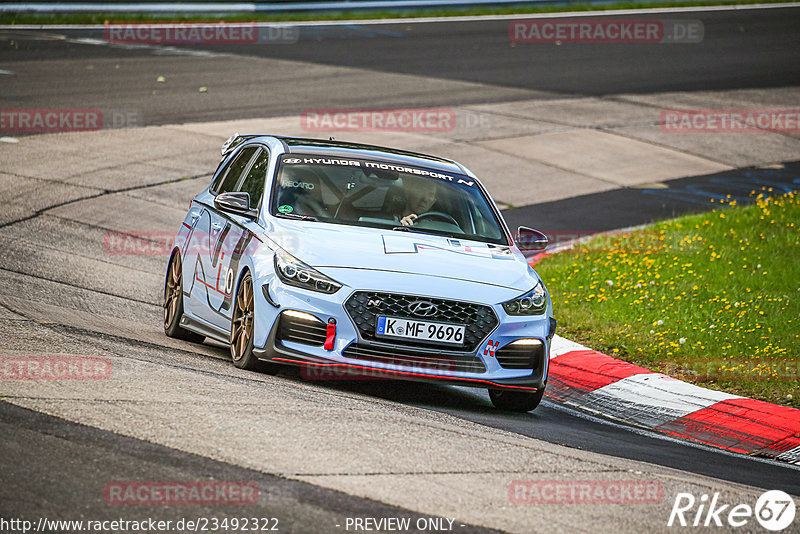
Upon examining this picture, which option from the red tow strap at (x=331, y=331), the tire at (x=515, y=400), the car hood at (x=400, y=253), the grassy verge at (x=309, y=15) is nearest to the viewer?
the red tow strap at (x=331, y=331)

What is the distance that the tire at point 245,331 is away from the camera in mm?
8188

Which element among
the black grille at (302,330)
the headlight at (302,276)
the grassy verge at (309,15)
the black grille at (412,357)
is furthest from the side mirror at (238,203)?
the grassy verge at (309,15)

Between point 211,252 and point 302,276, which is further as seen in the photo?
point 211,252

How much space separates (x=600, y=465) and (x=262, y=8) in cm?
2701

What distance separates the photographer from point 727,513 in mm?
5766

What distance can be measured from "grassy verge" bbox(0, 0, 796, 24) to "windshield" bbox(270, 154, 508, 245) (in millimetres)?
22425

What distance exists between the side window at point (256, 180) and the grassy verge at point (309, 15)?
21.7 meters

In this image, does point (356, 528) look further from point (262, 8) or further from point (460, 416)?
point (262, 8)

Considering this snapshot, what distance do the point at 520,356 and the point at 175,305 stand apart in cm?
325

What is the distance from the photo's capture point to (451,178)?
9555 mm

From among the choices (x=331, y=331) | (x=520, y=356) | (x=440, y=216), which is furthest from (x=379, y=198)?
(x=520, y=356)

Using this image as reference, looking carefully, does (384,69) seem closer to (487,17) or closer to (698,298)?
(487,17)

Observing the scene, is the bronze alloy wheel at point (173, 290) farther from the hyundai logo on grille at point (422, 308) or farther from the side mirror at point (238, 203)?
the hyundai logo on grille at point (422, 308)

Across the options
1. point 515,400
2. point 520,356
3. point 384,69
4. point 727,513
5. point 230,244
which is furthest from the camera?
point 384,69
